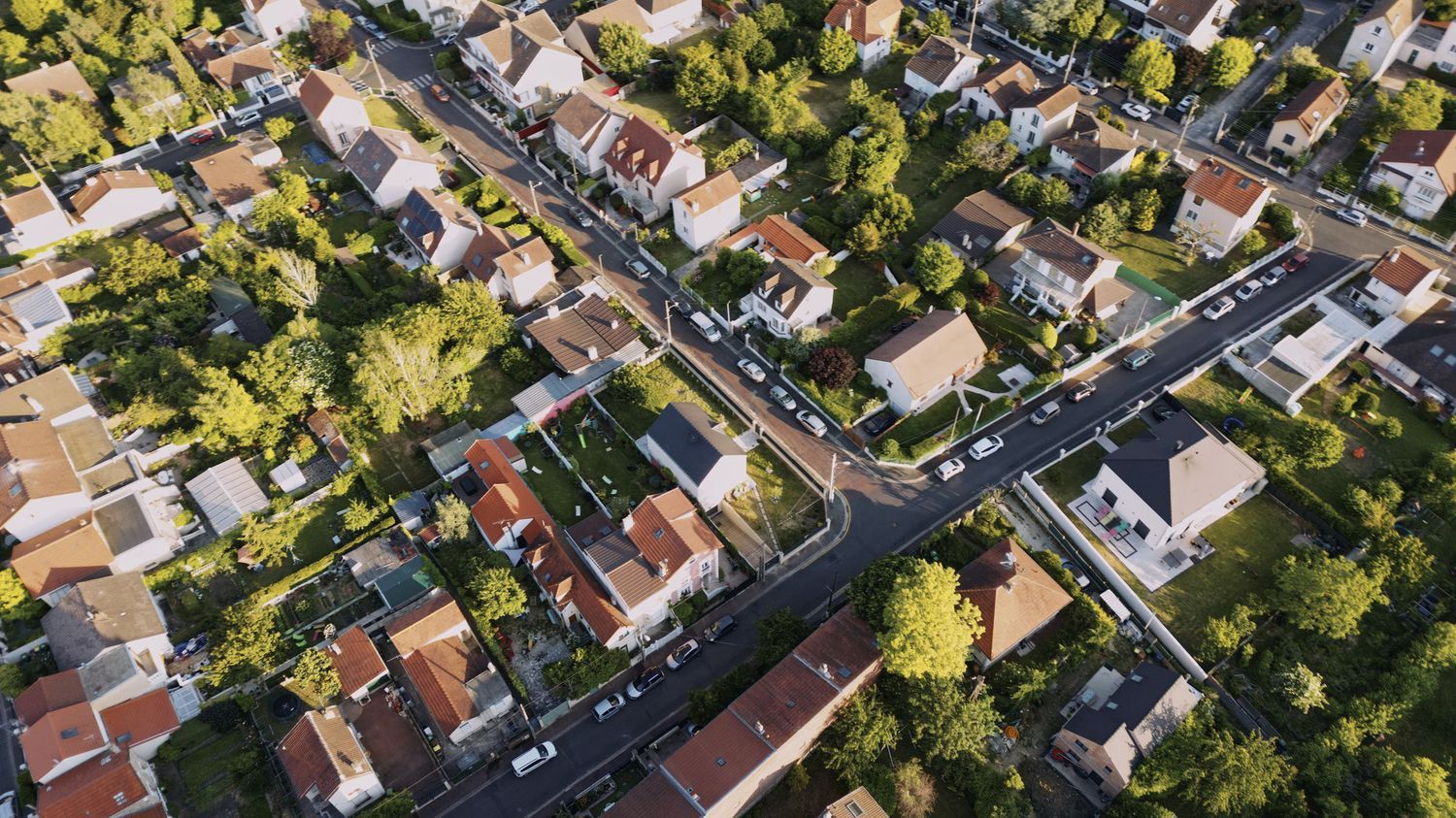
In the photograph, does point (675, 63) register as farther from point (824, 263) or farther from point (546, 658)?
point (546, 658)

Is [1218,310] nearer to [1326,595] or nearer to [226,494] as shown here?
[1326,595]

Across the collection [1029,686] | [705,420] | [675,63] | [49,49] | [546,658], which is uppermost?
[49,49]

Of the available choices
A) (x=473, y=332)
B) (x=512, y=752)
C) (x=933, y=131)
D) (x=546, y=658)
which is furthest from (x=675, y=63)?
(x=512, y=752)

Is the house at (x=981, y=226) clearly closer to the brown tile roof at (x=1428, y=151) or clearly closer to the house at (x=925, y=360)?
the house at (x=925, y=360)

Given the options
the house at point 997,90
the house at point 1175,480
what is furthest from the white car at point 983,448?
the house at point 997,90

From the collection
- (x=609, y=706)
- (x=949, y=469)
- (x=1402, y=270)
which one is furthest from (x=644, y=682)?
(x=1402, y=270)

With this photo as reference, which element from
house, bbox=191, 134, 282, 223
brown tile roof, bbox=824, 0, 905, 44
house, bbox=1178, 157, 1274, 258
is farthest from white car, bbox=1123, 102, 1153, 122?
house, bbox=191, 134, 282, 223

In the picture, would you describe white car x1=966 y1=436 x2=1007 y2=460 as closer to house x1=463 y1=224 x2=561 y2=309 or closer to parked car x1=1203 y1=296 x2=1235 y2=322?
parked car x1=1203 y1=296 x2=1235 y2=322
